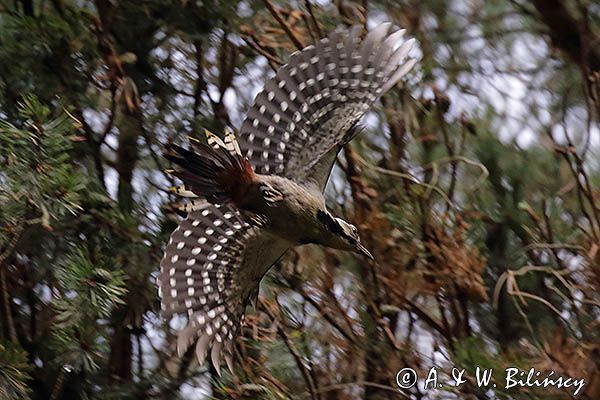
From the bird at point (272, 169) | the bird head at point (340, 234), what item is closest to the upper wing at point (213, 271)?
the bird at point (272, 169)

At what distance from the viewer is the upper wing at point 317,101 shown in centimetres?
257

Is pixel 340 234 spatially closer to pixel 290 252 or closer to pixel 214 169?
pixel 214 169

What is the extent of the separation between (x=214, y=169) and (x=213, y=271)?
0.40 meters

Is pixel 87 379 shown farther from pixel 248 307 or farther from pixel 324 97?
pixel 324 97

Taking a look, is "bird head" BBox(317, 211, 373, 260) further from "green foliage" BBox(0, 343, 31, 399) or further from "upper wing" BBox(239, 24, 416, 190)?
"green foliage" BBox(0, 343, 31, 399)

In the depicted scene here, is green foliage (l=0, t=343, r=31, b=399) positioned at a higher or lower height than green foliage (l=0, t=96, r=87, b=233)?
lower

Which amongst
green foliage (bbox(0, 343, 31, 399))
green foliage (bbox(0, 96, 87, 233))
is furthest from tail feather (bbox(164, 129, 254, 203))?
green foliage (bbox(0, 343, 31, 399))

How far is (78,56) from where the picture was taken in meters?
2.80

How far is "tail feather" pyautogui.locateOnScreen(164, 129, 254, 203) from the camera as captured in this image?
2.32m

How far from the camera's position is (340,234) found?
2.40m

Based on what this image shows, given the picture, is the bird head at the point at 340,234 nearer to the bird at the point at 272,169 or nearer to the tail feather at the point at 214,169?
the bird at the point at 272,169

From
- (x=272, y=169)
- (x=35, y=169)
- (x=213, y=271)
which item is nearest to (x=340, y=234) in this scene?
(x=272, y=169)

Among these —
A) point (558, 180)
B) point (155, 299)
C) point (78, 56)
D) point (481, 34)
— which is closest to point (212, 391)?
point (155, 299)

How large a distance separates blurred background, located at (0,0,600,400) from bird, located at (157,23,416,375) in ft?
0.32
